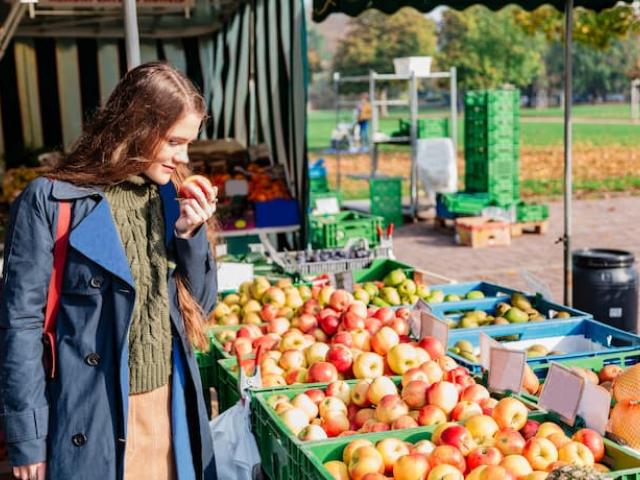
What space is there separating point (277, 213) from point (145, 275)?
562 cm

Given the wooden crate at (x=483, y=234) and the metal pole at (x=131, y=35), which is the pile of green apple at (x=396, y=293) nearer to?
the metal pole at (x=131, y=35)

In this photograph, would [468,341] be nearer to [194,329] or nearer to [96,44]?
[194,329]

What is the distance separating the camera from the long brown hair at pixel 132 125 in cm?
216

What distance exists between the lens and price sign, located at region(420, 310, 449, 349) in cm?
360

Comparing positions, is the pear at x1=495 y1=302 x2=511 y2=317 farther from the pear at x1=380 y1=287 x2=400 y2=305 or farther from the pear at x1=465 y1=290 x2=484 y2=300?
the pear at x1=380 y1=287 x2=400 y2=305

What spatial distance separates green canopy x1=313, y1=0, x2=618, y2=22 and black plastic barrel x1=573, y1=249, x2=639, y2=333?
185cm

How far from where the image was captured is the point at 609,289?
5.53 meters

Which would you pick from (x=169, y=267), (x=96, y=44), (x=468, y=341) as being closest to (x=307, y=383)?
(x=468, y=341)

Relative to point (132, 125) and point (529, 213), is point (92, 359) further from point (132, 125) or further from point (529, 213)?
point (529, 213)

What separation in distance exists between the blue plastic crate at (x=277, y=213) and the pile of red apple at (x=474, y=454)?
5.19 meters

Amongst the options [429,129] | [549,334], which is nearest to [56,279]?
[549,334]

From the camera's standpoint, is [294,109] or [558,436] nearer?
[558,436]

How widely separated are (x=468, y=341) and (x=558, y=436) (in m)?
1.42

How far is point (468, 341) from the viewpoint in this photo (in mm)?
4023
